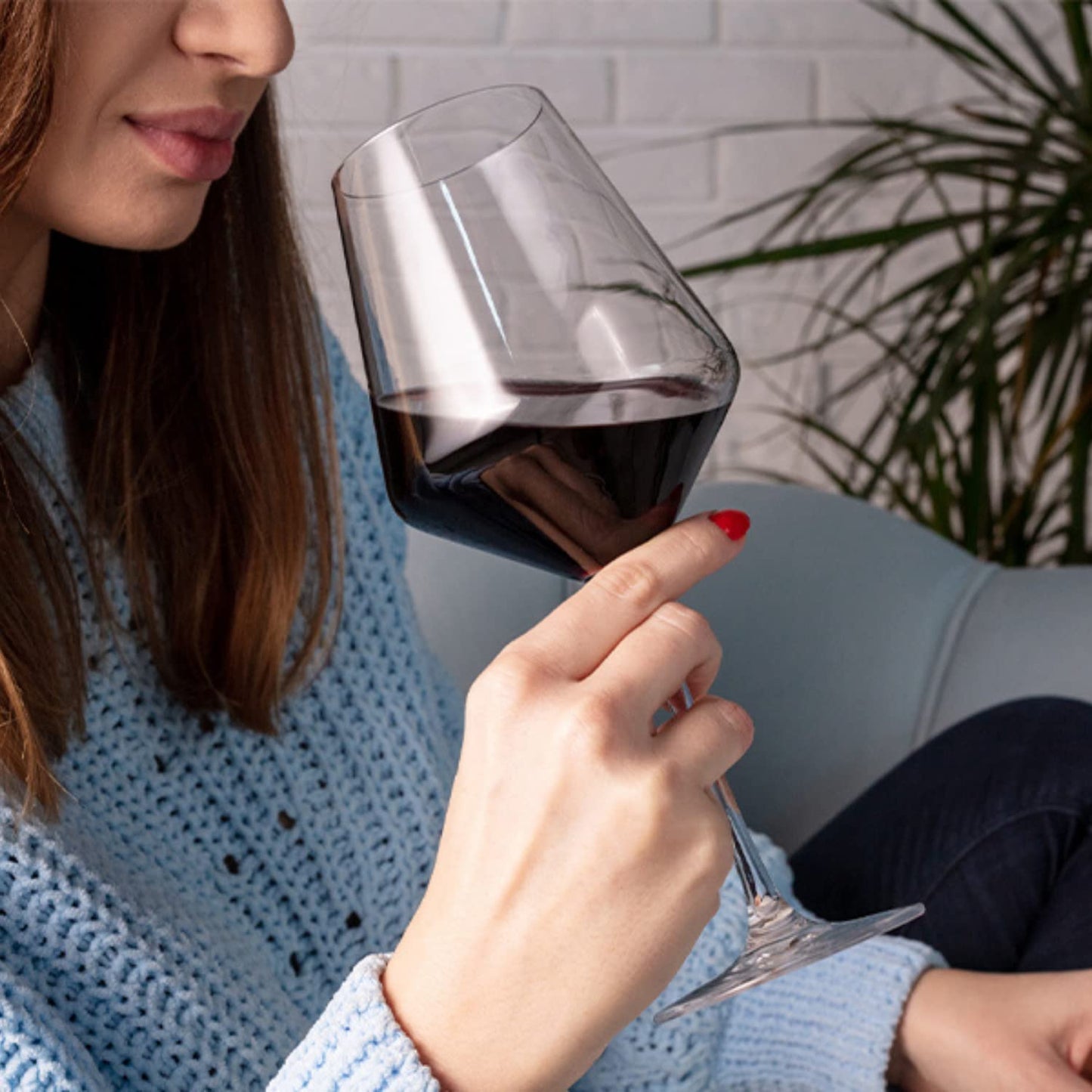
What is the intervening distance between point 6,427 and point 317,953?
0.36 metres

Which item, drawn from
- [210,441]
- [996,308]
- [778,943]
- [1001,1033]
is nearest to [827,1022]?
[1001,1033]

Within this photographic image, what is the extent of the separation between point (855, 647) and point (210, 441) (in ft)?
1.95

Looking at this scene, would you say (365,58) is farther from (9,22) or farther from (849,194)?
(9,22)

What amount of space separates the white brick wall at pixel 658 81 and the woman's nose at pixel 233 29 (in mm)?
1296

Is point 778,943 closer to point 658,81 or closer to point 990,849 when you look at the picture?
point 990,849

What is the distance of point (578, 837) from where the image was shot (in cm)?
50

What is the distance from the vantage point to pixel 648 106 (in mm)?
2057

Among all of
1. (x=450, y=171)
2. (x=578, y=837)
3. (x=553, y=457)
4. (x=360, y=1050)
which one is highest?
(x=450, y=171)

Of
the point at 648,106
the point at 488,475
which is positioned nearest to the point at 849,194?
the point at 648,106

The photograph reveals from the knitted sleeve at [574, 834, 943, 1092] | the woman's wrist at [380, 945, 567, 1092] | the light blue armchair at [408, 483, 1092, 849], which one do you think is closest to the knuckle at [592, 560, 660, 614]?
the woman's wrist at [380, 945, 567, 1092]

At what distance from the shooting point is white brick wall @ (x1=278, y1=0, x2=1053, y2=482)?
1983 mm

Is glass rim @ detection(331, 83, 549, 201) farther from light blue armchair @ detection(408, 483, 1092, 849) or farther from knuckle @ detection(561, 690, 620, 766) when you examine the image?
light blue armchair @ detection(408, 483, 1092, 849)

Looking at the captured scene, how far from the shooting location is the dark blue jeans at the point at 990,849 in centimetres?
91

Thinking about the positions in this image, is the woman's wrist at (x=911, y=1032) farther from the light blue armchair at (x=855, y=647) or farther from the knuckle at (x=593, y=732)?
the knuckle at (x=593, y=732)
